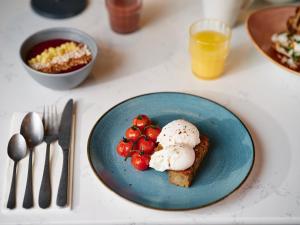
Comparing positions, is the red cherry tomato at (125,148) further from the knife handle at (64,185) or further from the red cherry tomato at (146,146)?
the knife handle at (64,185)

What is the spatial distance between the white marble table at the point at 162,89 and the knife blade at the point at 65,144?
3cm

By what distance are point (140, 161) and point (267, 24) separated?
32.2 inches

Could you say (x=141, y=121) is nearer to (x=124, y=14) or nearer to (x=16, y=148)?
(x=16, y=148)

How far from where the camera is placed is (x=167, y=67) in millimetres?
1552

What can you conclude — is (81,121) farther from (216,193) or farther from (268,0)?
(268,0)

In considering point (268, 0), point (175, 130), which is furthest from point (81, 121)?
point (268, 0)

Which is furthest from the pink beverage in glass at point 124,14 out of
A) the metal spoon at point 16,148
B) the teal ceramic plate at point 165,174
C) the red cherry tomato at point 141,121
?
the metal spoon at point 16,148

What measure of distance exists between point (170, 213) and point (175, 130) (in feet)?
0.74

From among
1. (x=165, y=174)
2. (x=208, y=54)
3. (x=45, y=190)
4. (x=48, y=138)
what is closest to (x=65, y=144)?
(x=48, y=138)

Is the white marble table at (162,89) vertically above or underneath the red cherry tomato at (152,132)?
underneath

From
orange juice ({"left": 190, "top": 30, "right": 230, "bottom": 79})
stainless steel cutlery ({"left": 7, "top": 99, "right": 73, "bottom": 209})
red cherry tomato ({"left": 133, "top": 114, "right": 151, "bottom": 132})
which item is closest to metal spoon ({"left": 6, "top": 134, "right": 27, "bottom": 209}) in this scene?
stainless steel cutlery ({"left": 7, "top": 99, "right": 73, "bottom": 209})

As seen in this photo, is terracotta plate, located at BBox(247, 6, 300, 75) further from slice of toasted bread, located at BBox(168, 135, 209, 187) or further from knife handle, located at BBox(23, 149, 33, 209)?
knife handle, located at BBox(23, 149, 33, 209)

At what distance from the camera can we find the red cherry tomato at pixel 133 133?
1219 mm

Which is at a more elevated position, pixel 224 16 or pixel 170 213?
pixel 224 16
